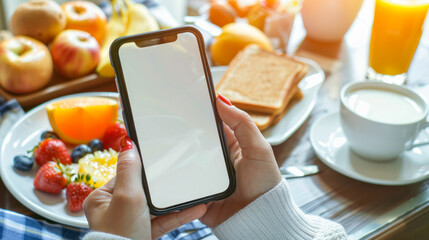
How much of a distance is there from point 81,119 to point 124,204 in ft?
1.07

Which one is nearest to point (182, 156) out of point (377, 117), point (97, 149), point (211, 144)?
point (211, 144)

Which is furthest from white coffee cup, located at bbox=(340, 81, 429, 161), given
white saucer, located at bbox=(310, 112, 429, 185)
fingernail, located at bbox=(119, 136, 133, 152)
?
fingernail, located at bbox=(119, 136, 133, 152)

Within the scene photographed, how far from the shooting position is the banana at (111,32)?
37.7 inches

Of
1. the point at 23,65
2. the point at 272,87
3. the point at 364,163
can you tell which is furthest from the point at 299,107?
the point at 23,65

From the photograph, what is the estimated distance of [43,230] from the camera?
61 centimetres

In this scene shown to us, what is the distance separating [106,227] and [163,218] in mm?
105

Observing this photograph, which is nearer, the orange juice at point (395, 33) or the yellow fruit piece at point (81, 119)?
the yellow fruit piece at point (81, 119)

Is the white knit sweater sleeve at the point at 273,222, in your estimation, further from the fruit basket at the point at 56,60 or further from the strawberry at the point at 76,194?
the fruit basket at the point at 56,60

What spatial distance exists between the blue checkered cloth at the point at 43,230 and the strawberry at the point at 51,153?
116 mm

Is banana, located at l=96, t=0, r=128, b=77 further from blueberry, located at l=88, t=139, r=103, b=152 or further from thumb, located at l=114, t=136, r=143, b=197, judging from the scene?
thumb, located at l=114, t=136, r=143, b=197

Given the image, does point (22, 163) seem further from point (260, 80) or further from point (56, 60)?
point (260, 80)

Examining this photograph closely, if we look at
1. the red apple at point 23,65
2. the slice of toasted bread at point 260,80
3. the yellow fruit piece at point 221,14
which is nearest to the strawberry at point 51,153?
the red apple at point 23,65

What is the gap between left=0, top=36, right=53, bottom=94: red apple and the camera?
872mm

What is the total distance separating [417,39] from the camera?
0.96m
